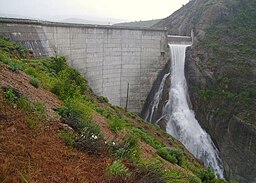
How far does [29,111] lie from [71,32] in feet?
54.9

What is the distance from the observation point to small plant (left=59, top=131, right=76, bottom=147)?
5541 millimetres

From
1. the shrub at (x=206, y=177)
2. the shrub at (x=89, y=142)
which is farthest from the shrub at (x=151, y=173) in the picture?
the shrub at (x=206, y=177)

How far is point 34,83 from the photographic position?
9117mm

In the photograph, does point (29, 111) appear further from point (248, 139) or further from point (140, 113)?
point (140, 113)

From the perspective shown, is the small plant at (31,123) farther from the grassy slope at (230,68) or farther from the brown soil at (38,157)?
the grassy slope at (230,68)

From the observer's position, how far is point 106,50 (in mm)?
24906

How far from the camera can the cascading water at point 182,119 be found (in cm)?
2256

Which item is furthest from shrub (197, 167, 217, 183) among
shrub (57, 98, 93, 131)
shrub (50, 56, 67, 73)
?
shrub (50, 56, 67, 73)

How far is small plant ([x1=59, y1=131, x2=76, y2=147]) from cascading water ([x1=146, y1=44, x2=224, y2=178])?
56.7 feet

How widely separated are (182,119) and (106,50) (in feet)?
25.0

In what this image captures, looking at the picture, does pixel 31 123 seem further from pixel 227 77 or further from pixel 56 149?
pixel 227 77

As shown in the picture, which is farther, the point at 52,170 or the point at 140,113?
the point at 140,113

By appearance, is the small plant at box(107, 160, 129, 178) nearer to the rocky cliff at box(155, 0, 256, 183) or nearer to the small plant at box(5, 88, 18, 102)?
the small plant at box(5, 88, 18, 102)

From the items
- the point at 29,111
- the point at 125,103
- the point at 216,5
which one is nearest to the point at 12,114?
the point at 29,111
